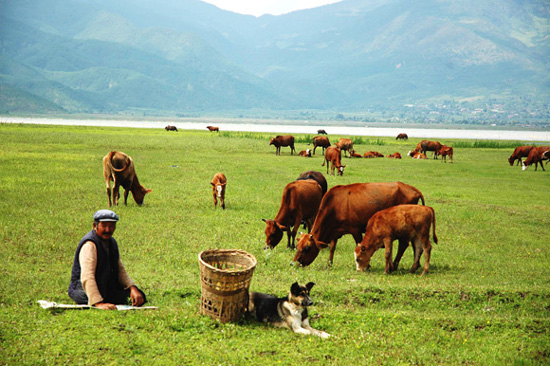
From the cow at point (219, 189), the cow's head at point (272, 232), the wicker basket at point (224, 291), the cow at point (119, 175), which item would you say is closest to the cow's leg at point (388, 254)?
the cow's head at point (272, 232)

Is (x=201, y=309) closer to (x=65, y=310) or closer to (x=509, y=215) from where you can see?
(x=65, y=310)

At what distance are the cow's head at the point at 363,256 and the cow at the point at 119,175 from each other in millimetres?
10943

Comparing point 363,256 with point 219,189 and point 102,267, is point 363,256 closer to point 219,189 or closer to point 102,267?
point 102,267

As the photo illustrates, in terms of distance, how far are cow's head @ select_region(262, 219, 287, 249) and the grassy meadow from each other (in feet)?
1.53

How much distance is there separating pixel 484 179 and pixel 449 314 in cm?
2641

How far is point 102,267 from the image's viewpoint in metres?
8.32

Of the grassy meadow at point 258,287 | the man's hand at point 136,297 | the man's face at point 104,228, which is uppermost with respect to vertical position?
the man's face at point 104,228

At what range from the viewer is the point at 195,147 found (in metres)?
50.7

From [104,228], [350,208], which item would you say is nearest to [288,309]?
[104,228]

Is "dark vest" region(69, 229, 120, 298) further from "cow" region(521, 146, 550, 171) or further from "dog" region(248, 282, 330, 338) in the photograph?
"cow" region(521, 146, 550, 171)

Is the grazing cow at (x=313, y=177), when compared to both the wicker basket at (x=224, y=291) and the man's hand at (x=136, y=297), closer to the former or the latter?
the wicker basket at (x=224, y=291)

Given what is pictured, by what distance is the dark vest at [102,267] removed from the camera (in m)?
8.23

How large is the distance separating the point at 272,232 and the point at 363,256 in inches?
112

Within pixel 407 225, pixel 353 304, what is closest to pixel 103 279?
pixel 353 304
